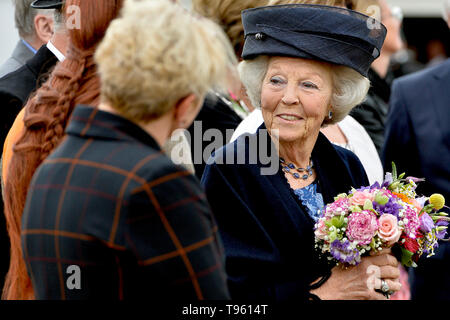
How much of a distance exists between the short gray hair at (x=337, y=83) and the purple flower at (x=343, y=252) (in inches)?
31.2

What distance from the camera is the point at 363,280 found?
2.90 metres

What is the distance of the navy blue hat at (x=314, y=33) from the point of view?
10.00 feet

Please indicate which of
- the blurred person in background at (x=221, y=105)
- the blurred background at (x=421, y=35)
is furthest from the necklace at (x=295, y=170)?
the blurred background at (x=421, y=35)

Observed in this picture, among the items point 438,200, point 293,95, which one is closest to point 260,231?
point 293,95

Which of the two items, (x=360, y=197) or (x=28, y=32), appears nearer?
(x=360, y=197)

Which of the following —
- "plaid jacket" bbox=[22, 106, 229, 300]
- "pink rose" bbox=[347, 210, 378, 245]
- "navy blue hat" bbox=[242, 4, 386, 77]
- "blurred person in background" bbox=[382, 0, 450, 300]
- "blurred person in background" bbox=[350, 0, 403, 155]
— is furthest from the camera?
"blurred person in background" bbox=[350, 0, 403, 155]

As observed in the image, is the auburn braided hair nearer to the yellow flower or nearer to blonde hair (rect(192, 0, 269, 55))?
the yellow flower

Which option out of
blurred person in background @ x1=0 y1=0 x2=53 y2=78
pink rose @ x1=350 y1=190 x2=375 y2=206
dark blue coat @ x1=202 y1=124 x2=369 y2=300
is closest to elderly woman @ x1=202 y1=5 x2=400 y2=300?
dark blue coat @ x1=202 y1=124 x2=369 y2=300

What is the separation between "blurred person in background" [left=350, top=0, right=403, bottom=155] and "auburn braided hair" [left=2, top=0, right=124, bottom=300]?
190 cm

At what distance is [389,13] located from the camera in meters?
5.81

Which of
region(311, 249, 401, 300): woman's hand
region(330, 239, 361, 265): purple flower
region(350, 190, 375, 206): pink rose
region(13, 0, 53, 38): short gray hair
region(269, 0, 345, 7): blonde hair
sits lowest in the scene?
region(311, 249, 401, 300): woman's hand

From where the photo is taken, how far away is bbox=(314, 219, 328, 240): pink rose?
2830mm

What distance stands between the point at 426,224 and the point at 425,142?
1.40 metres

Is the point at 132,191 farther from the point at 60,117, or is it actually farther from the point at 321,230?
the point at 321,230
